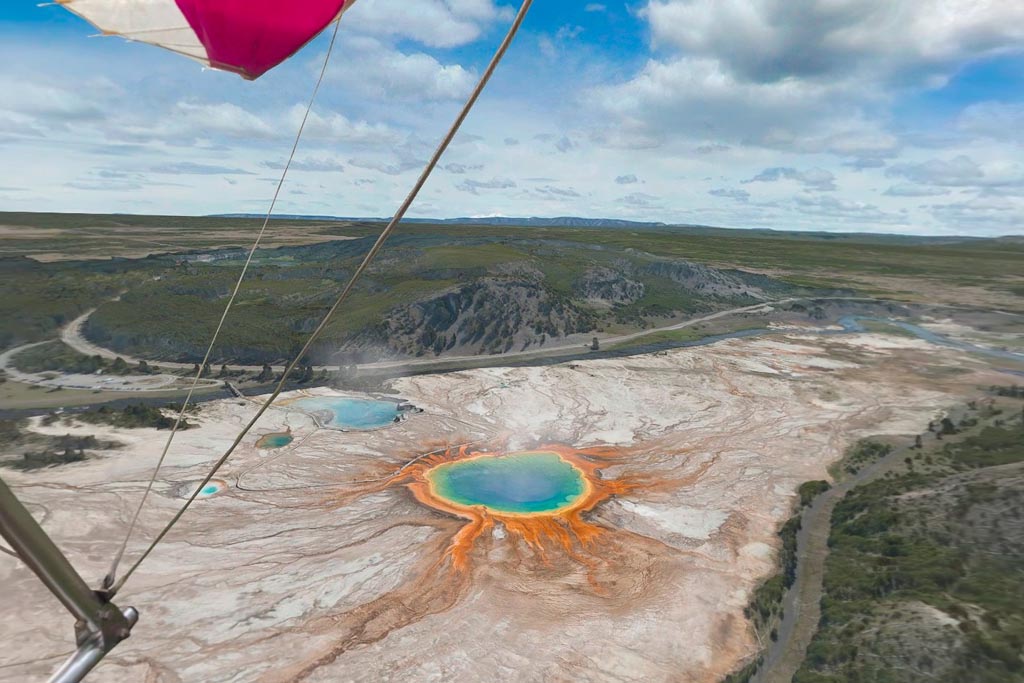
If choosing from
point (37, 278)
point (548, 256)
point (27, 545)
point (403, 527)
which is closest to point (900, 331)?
point (548, 256)

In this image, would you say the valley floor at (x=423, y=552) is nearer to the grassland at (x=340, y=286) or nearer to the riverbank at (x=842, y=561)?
the riverbank at (x=842, y=561)

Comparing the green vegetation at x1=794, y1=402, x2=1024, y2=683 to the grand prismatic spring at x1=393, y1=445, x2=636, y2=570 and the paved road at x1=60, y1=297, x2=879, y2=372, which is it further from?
the paved road at x1=60, y1=297, x2=879, y2=372

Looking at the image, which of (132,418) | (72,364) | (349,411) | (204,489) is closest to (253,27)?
(204,489)

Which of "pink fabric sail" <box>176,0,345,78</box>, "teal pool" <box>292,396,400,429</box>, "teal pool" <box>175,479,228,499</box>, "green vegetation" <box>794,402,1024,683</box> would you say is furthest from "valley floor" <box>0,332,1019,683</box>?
"pink fabric sail" <box>176,0,345,78</box>

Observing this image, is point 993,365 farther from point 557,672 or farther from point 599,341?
point 557,672

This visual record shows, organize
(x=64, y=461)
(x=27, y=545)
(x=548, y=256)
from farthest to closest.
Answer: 1. (x=548, y=256)
2. (x=64, y=461)
3. (x=27, y=545)

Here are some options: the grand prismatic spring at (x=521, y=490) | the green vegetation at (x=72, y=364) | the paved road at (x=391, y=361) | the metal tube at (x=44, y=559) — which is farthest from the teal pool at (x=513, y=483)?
the green vegetation at (x=72, y=364)
